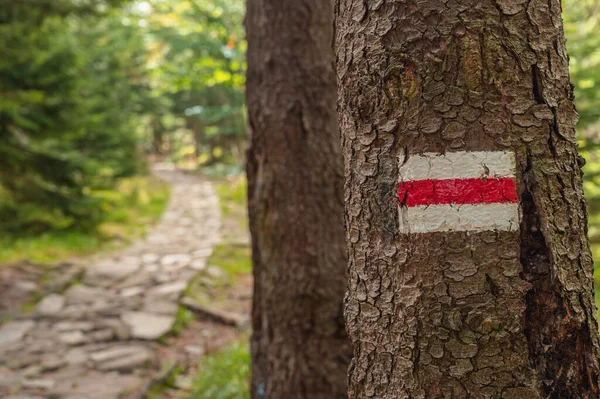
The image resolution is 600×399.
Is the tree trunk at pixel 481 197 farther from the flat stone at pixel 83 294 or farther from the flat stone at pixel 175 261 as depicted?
the flat stone at pixel 175 261

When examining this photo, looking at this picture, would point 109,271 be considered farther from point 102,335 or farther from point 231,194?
point 231,194

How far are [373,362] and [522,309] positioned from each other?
37cm

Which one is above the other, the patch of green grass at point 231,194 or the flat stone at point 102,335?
the patch of green grass at point 231,194

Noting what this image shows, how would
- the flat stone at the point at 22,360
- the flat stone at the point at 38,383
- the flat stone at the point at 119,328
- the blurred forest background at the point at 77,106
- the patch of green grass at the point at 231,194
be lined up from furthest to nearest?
the patch of green grass at the point at 231,194 < the blurred forest background at the point at 77,106 < the flat stone at the point at 119,328 < the flat stone at the point at 22,360 < the flat stone at the point at 38,383

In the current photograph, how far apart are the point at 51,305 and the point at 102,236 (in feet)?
10.4

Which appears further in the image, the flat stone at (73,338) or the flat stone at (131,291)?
the flat stone at (131,291)

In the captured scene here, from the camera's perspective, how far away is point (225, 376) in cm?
445

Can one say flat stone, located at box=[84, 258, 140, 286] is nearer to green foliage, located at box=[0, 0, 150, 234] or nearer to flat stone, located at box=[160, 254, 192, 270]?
flat stone, located at box=[160, 254, 192, 270]

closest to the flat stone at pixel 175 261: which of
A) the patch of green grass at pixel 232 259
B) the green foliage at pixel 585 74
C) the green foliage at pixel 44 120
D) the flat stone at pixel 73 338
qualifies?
the patch of green grass at pixel 232 259

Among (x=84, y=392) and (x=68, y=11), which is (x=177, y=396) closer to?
(x=84, y=392)

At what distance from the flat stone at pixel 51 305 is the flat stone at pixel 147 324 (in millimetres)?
896

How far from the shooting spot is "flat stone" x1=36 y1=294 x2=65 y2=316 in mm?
6143

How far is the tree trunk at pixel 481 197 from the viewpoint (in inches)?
42.8

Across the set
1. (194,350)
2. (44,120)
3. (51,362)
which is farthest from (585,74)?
(44,120)
